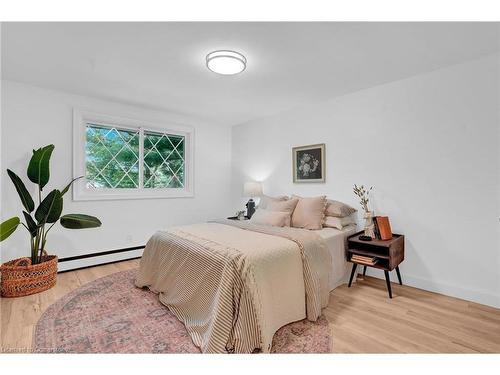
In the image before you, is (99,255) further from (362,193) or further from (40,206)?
(362,193)

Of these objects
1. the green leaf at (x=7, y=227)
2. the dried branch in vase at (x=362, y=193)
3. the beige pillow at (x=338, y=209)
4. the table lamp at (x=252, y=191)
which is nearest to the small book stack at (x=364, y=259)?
the beige pillow at (x=338, y=209)

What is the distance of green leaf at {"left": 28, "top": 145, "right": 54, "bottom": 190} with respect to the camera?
2639 mm

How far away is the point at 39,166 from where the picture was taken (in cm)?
265

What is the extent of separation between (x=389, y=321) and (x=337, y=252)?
2.46ft

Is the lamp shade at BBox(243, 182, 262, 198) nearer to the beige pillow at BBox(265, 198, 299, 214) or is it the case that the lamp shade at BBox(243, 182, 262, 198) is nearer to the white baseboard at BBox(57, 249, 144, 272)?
the beige pillow at BBox(265, 198, 299, 214)

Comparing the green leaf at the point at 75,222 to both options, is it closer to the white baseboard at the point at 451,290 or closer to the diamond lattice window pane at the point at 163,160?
the diamond lattice window pane at the point at 163,160

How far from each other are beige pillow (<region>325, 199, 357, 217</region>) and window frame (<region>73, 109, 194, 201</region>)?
2425mm

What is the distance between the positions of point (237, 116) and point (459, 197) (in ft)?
10.5

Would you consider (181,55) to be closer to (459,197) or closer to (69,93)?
(69,93)

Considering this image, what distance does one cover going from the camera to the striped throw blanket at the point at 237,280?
158 centimetres

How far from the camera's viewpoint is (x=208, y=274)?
184cm

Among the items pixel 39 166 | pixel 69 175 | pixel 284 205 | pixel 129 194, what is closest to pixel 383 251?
pixel 284 205
